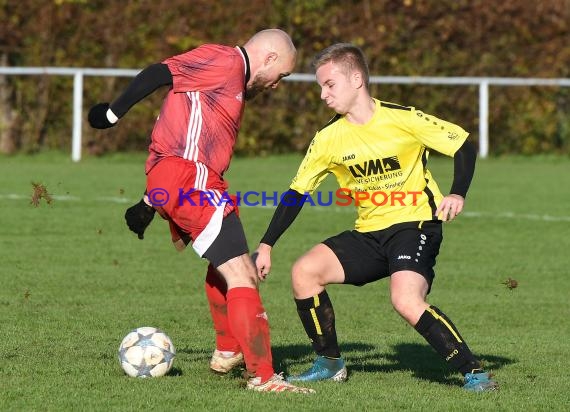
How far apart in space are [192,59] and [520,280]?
5.01 meters

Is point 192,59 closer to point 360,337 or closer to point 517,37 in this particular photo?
point 360,337

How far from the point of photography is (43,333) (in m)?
7.59

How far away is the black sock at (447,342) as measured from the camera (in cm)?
601

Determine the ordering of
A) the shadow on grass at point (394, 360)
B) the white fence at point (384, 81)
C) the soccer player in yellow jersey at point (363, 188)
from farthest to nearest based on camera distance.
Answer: the white fence at point (384, 81) → the shadow on grass at point (394, 360) → the soccer player in yellow jersey at point (363, 188)

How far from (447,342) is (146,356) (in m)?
1.48

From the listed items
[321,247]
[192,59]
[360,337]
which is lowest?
[360,337]

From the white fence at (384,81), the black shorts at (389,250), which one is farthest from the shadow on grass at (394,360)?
the white fence at (384,81)

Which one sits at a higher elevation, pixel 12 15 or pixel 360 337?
pixel 12 15

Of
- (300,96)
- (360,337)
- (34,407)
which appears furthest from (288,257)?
(300,96)

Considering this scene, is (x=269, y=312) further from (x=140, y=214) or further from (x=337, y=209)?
(x=337, y=209)

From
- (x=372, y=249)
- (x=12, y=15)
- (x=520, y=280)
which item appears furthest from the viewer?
(x=12, y=15)

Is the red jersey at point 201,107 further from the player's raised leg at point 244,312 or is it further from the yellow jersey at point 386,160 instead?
the yellow jersey at point 386,160

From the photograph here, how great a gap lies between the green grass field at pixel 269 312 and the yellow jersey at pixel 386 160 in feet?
2.84

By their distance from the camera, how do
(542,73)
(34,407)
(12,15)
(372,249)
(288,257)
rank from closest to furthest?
(34,407) < (372,249) < (288,257) < (12,15) < (542,73)
